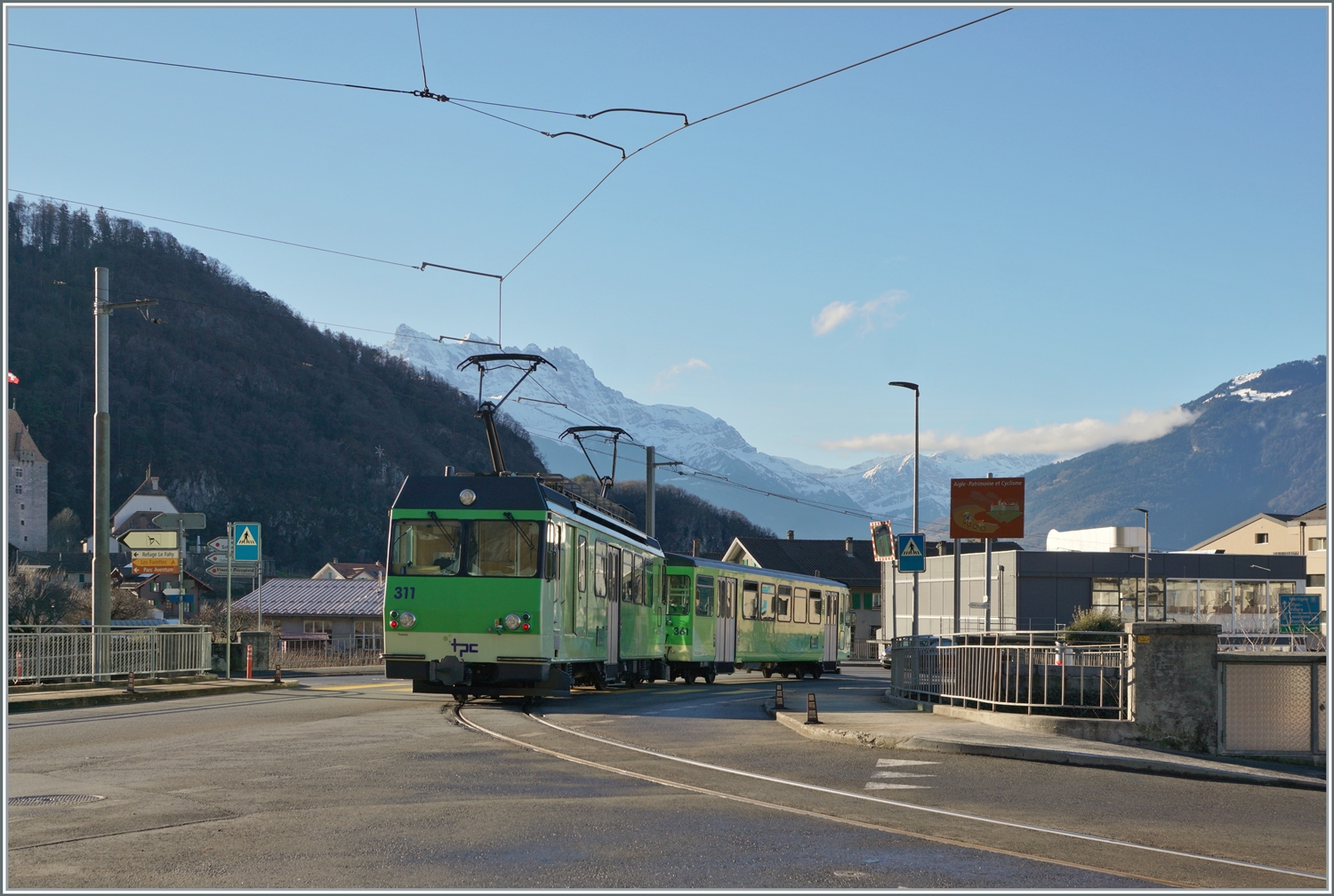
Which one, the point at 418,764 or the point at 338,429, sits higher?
the point at 338,429

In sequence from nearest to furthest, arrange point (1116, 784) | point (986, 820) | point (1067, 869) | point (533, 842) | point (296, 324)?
point (1067, 869) → point (533, 842) → point (986, 820) → point (1116, 784) → point (296, 324)

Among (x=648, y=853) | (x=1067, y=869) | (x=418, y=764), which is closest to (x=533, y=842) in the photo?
(x=648, y=853)

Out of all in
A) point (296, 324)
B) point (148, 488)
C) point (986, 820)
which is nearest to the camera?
point (986, 820)

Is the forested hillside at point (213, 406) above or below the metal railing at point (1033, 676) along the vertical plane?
above

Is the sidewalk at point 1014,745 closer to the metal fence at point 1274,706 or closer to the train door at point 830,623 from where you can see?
the metal fence at point 1274,706

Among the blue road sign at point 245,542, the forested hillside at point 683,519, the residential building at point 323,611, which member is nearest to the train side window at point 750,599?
the blue road sign at point 245,542

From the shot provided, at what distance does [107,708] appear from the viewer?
20.9 metres

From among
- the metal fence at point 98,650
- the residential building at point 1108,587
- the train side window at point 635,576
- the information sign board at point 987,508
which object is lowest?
the residential building at point 1108,587

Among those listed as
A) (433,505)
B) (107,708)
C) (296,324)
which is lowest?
(107,708)

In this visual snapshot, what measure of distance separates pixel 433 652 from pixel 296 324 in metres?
148

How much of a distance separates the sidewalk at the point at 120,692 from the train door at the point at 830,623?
18448 mm

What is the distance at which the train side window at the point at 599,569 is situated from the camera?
23.9 m

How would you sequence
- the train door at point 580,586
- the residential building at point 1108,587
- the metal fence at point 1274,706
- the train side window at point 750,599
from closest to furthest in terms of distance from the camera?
the metal fence at point 1274,706, the train door at point 580,586, the train side window at point 750,599, the residential building at point 1108,587

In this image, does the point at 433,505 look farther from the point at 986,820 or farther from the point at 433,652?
the point at 986,820
